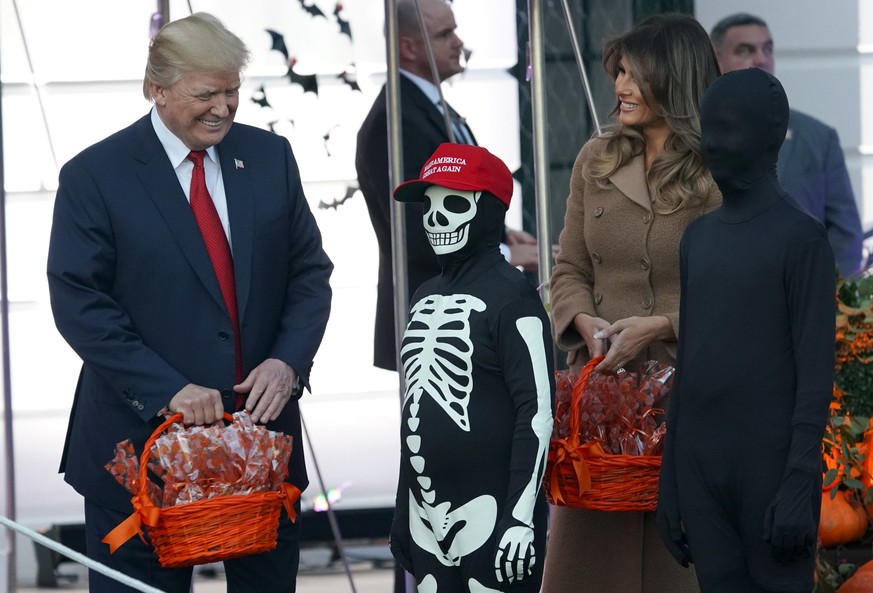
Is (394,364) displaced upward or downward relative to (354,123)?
downward

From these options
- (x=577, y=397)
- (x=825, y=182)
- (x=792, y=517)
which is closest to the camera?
(x=792, y=517)

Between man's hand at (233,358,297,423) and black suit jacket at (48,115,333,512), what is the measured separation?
30 mm

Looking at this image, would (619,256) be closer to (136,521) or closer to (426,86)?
(136,521)

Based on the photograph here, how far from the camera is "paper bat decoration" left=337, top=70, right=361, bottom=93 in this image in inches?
181

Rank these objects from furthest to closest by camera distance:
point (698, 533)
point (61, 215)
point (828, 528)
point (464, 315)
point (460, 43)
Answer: point (460, 43) < point (828, 528) < point (61, 215) < point (464, 315) < point (698, 533)

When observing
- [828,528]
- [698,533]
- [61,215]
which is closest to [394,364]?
[828,528]

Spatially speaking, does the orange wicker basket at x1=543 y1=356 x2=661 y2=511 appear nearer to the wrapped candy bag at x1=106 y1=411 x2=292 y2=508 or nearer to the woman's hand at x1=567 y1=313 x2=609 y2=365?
the woman's hand at x1=567 y1=313 x2=609 y2=365

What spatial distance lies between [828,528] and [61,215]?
6.32ft

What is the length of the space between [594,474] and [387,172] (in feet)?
5.32

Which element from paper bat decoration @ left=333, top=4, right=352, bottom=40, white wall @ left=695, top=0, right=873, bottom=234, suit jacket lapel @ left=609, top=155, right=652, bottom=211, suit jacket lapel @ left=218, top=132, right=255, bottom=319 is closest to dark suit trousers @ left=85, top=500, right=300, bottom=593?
suit jacket lapel @ left=218, top=132, right=255, bottom=319

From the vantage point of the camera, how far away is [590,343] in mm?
2811

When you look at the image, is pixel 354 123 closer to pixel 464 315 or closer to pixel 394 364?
pixel 394 364

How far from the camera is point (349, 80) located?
462 cm

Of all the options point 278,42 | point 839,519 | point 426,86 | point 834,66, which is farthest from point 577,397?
point 834,66
